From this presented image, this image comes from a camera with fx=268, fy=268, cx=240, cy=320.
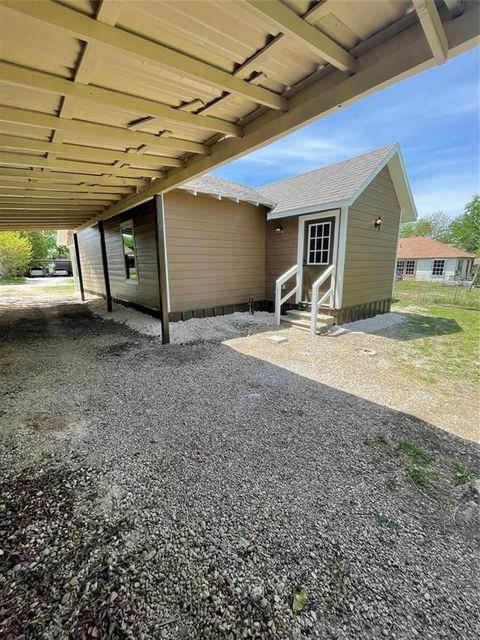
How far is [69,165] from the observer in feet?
12.4

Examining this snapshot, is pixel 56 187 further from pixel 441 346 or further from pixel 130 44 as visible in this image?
pixel 441 346

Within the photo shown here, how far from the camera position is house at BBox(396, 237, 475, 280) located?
27.1 metres

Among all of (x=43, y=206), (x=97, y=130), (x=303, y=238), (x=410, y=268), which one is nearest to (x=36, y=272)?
(x=43, y=206)

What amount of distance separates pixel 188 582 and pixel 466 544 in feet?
5.06

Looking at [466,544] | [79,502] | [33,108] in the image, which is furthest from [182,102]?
[466,544]

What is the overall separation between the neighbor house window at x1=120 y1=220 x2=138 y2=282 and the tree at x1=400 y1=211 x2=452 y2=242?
154ft

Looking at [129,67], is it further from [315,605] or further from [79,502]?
[315,605]

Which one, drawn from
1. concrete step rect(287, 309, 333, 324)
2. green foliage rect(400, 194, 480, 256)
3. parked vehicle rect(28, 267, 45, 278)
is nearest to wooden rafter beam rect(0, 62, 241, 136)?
concrete step rect(287, 309, 333, 324)

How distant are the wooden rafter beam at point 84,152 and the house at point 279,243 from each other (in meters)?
2.43

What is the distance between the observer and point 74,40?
5.65 feet

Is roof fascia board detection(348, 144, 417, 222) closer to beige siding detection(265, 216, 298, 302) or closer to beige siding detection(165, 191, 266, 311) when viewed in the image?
beige siding detection(265, 216, 298, 302)

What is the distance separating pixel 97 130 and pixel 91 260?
403 inches

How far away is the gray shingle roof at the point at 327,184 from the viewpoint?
6496 mm

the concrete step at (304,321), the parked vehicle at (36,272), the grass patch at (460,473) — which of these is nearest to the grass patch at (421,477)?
the grass patch at (460,473)
